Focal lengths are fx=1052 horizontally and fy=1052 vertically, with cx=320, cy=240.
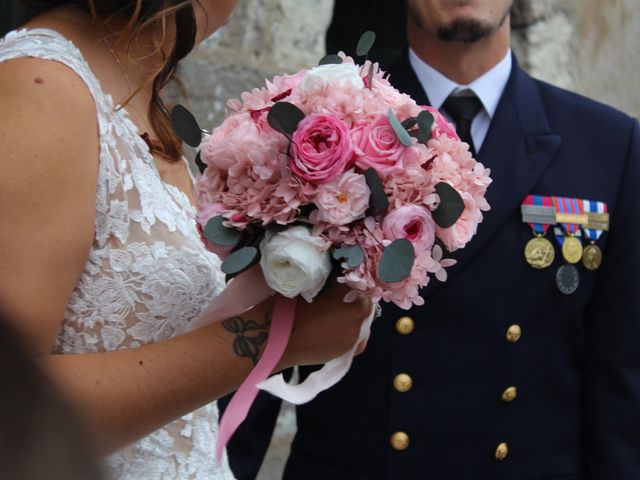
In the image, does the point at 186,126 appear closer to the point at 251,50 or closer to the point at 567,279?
the point at 567,279

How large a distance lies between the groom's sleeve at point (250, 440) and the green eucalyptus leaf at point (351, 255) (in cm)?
107

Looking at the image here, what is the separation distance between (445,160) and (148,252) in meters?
0.48

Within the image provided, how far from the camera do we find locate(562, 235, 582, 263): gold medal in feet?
7.98

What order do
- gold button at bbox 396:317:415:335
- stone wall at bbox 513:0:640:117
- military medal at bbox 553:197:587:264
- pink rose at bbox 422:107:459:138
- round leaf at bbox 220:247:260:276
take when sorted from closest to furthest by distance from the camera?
1. round leaf at bbox 220:247:260:276
2. pink rose at bbox 422:107:459:138
3. gold button at bbox 396:317:415:335
4. military medal at bbox 553:197:587:264
5. stone wall at bbox 513:0:640:117

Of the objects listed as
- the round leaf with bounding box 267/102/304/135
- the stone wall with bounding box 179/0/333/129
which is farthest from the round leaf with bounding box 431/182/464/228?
the stone wall with bounding box 179/0/333/129

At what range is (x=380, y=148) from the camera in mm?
1505

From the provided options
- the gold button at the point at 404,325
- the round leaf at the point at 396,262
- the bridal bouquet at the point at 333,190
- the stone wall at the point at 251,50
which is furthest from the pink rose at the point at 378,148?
the stone wall at the point at 251,50

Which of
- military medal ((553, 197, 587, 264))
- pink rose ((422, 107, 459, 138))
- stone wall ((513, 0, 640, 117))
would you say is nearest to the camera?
pink rose ((422, 107, 459, 138))

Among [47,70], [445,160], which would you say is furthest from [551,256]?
[47,70]

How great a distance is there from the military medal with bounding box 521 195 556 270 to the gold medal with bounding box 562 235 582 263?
3cm

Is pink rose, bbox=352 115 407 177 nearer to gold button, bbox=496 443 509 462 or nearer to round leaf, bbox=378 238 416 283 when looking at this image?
round leaf, bbox=378 238 416 283

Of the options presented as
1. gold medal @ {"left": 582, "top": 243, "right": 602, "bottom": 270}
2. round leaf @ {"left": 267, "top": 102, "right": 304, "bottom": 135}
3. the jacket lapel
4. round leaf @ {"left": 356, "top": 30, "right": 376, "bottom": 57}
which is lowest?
gold medal @ {"left": 582, "top": 243, "right": 602, "bottom": 270}

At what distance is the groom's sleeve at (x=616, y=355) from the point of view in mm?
2381

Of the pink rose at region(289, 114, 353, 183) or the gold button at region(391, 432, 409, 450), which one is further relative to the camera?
the gold button at region(391, 432, 409, 450)
